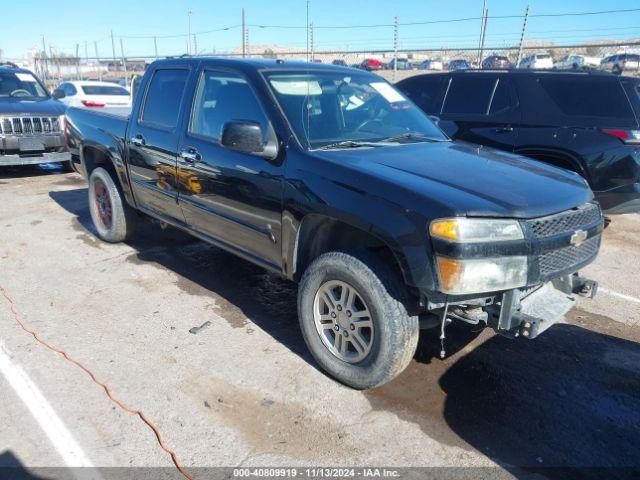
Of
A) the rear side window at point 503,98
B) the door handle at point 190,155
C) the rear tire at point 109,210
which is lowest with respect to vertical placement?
the rear tire at point 109,210

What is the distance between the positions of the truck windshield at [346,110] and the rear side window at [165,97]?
41.0 inches

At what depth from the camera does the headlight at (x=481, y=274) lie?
8.34 feet

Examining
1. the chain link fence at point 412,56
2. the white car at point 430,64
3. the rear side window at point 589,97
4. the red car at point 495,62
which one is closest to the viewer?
the rear side window at point 589,97

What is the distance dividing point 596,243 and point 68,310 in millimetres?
3899

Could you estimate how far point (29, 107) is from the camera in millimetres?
9000

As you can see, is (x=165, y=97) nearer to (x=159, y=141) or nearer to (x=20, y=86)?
(x=159, y=141)

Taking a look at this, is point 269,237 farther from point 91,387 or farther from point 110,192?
point 110,192

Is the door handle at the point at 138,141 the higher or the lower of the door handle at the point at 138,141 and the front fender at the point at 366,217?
the higher

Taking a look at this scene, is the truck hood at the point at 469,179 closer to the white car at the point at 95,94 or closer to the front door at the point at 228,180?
the front door at the point at 228,180

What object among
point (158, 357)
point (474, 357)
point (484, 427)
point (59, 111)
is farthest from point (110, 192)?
point (59, 111)

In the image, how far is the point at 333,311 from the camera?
10.4ft

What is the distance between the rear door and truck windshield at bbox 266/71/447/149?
3.54 ft

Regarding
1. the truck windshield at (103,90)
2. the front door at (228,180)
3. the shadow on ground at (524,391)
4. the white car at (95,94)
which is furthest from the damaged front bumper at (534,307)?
the truck windshield at (103,90)

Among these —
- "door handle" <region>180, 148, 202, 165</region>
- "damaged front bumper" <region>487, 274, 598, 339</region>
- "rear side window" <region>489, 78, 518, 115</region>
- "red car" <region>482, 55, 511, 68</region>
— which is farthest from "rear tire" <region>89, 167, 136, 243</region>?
"red car" <region>482, 55, 511, 68</region>
